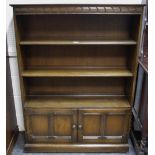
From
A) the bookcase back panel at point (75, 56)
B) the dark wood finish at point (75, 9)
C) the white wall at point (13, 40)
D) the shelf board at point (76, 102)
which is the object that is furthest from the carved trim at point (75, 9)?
the shelf board at point (76, 102)

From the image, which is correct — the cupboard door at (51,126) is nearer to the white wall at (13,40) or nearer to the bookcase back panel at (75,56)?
the white wall at (13,40)

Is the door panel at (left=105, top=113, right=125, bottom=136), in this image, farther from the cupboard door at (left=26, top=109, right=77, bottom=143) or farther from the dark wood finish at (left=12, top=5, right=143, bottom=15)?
the dark wood finish at (left=12, top=5, right=143, bottom=15)

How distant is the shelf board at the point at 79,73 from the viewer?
183cm

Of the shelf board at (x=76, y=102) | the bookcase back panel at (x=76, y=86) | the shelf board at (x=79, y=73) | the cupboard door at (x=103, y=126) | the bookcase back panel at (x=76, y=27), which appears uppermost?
the bookcase back panel at (x=76, y=27)

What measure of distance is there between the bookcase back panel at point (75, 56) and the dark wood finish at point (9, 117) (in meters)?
0.24

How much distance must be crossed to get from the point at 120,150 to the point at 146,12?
1.40 m

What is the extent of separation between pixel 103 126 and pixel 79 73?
0.59 metres

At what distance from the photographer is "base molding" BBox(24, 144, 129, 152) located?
2.02 m

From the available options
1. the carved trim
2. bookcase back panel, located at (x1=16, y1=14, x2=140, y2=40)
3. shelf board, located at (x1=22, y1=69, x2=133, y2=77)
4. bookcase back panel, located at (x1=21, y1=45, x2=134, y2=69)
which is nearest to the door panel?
shelf board, located at (x1=22, y1=69, x2=133, y2=77)

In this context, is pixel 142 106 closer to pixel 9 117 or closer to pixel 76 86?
pixel 76 86

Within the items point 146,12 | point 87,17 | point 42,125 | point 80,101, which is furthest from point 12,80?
point 146,12

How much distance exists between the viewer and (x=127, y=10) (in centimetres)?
161

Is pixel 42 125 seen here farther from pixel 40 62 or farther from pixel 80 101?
pixel 40 62

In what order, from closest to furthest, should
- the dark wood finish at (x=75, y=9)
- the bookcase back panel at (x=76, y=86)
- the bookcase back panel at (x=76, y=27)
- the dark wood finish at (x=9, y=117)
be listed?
the dark wood finish at (x=75, y=9) → the bookcase back panel at (x=76, y=27) → the dark wood finish at (x=9, y=117) → the bookcase back panel at (x=76, y=86)
